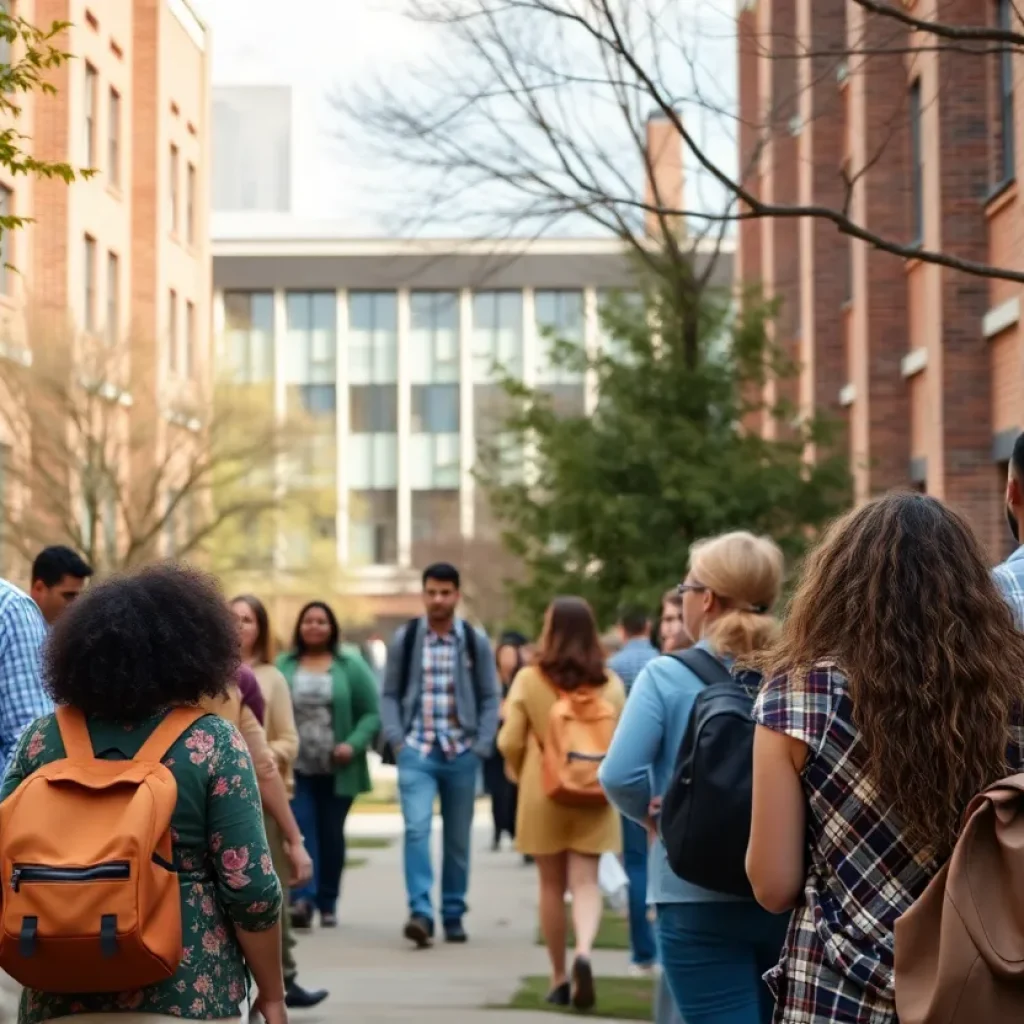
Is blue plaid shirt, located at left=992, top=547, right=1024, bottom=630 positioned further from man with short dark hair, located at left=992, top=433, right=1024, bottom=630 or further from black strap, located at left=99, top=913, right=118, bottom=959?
black strap, located at left=99, top=913, right=118, bottom=959

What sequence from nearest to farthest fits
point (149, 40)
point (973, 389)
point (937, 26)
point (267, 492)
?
point (937, 26) → point (973, 389) → point (267, 492) → point (149, 40)

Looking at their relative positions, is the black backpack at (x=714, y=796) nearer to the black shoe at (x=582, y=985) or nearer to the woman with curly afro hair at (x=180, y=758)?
the woman with curly afro hair at (x=180, y=758)

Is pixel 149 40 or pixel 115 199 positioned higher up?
pixel 149 40

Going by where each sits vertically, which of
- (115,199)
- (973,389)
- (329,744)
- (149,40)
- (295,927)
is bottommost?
(295,927)

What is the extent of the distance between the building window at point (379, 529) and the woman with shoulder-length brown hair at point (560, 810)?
72.8m

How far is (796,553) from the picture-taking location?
Result: 766 inches

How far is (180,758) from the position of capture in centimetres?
424

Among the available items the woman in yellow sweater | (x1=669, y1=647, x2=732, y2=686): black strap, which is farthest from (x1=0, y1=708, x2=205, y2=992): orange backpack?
the woman in yellow sweater

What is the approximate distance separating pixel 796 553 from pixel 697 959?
14.1m

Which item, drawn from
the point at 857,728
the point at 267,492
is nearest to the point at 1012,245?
the point at 857,728

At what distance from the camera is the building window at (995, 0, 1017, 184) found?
16.8m

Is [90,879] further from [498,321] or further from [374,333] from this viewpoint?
[374,333]

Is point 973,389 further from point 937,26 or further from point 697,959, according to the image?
point 697,959

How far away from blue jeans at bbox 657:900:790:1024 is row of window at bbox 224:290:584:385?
76.2 m
